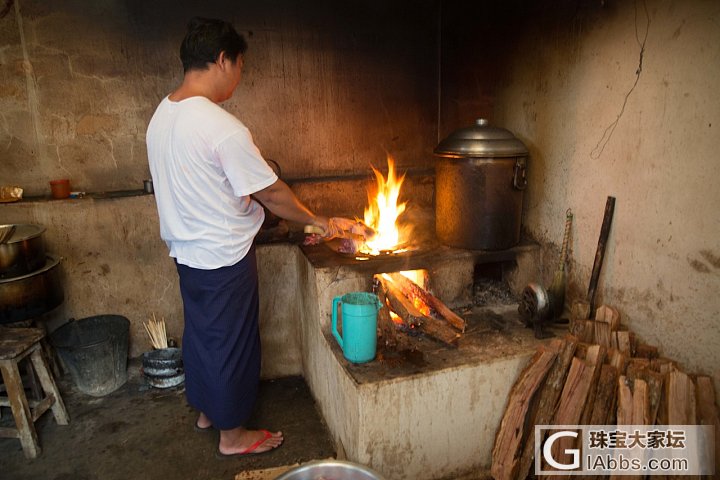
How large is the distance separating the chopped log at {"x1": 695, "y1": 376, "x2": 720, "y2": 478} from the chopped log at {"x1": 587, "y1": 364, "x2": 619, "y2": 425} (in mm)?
374

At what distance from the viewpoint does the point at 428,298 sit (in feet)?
11.3

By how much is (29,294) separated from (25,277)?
14 centimetres

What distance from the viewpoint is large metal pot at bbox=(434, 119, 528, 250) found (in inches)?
133

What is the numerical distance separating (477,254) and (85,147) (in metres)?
3.52

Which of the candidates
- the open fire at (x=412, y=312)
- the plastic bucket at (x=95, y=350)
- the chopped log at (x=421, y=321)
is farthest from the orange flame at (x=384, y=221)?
the plastic bucket at (x=95, y=350)

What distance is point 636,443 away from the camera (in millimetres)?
2473

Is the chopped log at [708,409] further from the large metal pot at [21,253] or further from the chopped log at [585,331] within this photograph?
the large metal pot at [21,253]

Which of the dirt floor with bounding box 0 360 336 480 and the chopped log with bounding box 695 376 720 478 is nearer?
the chopped log with bounding box 695 376 720 478

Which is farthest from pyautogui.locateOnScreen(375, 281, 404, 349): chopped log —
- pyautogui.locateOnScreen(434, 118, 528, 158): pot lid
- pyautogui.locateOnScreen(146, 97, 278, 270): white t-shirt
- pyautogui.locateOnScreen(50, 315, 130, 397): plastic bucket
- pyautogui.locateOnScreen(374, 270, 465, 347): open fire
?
pyautogui.locateOnScreen(50, 315, 130, 397): plastic bucket

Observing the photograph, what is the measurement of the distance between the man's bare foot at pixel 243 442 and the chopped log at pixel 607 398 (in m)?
2.09

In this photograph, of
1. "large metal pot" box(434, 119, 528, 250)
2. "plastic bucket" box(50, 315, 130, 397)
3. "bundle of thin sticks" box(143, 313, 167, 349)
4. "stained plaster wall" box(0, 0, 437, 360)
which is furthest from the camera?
"bundle of thin sticks" box(143, 313, 167, 349)

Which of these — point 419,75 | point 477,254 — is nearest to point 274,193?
point 477,254

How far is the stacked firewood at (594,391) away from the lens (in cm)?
245

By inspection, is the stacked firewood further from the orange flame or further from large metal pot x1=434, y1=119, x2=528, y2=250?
the orange flame
